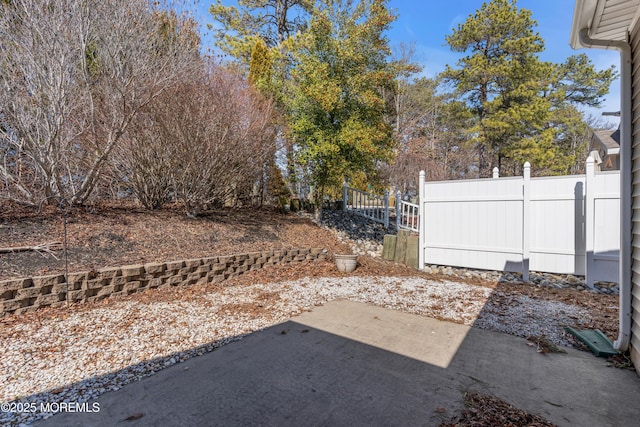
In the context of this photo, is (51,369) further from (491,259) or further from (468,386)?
(491,259)

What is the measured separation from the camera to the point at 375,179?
961 centimetres

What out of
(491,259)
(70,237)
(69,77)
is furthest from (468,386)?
(69,77)

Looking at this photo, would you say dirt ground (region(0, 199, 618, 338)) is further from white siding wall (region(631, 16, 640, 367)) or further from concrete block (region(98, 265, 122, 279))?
white siding wall (region(631, 16, 640, 367))

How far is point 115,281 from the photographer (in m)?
3.88

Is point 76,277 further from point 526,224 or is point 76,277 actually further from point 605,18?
point 526,224

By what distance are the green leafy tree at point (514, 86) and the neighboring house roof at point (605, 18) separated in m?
11.9

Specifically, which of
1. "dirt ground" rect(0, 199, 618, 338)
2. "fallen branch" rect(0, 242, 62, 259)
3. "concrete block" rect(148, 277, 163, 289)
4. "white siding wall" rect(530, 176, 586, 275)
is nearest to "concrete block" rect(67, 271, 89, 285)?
"dirt ground" rect(0, 199, 618, 338)

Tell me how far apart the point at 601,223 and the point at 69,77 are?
7904mm

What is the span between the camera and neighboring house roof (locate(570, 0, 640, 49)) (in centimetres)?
227

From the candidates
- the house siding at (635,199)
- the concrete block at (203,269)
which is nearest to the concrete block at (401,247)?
the concrete block at (203,269)

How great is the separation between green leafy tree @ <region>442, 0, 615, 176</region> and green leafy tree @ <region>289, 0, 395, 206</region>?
783cm

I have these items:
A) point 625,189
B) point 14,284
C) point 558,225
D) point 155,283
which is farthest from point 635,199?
point 14,284

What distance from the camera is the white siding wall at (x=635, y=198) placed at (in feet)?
7.98

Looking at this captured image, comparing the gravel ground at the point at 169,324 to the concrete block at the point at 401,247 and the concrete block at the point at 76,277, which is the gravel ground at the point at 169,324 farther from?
the concrete block at the point at 401,247
